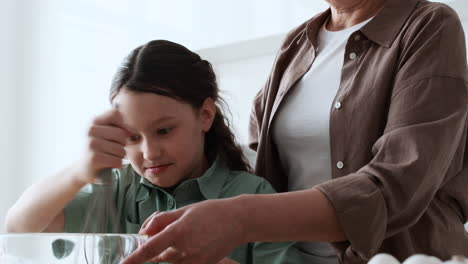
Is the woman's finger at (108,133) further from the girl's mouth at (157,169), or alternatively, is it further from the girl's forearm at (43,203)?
the girl's mouth at (157,169)

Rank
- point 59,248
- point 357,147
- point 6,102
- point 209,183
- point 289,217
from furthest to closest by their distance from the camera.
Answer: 1. point 6,102
2. point 209,183
3. point 357,147
4. point 289,217
5. point 59,248

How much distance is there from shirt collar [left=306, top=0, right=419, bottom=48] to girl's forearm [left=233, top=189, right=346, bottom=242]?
0.33 metres

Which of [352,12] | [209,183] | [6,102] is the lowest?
[6,102]

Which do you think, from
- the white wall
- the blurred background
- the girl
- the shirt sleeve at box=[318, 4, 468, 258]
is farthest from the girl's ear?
the white wall

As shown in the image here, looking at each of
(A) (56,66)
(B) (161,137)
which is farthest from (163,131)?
(A) (56,66)

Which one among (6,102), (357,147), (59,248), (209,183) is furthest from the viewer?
(6,102)

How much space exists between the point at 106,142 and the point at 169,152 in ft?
1.17

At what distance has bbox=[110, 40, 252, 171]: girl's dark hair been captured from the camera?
1.10 metres

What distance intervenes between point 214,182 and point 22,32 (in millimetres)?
1434

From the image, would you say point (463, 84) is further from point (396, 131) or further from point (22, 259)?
point (22, 259)

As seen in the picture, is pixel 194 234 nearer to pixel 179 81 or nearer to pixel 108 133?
pixel 108 133

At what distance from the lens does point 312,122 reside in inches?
42.4

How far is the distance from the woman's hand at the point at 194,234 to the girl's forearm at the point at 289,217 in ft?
0.06

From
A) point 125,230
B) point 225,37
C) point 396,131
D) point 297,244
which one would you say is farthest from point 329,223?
point 225,37
